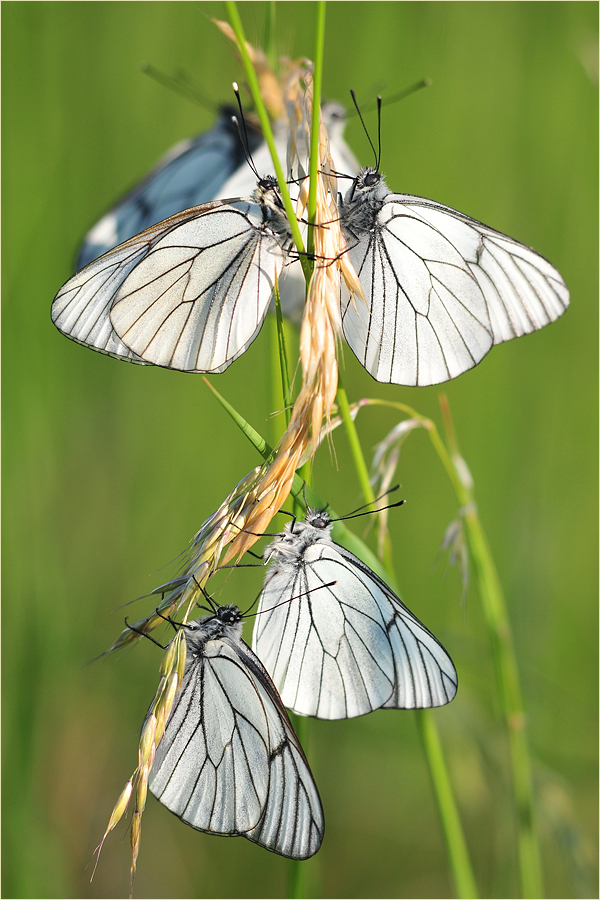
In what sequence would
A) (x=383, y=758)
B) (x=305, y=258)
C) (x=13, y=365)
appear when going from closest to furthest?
1. (x=305, y=258)
2. (x=13, y=365)
3. (x=383, y=758)

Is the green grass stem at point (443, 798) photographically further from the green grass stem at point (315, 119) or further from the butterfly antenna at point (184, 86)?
the butterfly antenna at point (184, 86)

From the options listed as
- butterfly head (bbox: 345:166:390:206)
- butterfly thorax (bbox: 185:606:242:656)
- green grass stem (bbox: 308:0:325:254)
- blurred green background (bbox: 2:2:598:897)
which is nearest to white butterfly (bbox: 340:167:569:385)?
butterfly head (bbox: 345:166:390:206)

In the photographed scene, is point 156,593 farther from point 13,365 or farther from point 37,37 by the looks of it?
point 37,37

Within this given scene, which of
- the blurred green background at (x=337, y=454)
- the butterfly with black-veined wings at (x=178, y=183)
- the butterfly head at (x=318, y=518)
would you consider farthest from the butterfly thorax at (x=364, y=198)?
the butterfly with black-veined wings at (x=178, y=183)

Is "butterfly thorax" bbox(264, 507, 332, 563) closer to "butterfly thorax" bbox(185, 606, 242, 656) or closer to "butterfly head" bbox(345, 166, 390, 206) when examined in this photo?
"butterfly thorax" bbox(185, 606, 242, 656)

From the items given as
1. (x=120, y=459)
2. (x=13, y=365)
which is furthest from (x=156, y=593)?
(x=120, y=459)

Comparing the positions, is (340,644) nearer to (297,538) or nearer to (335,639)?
(335,639)
